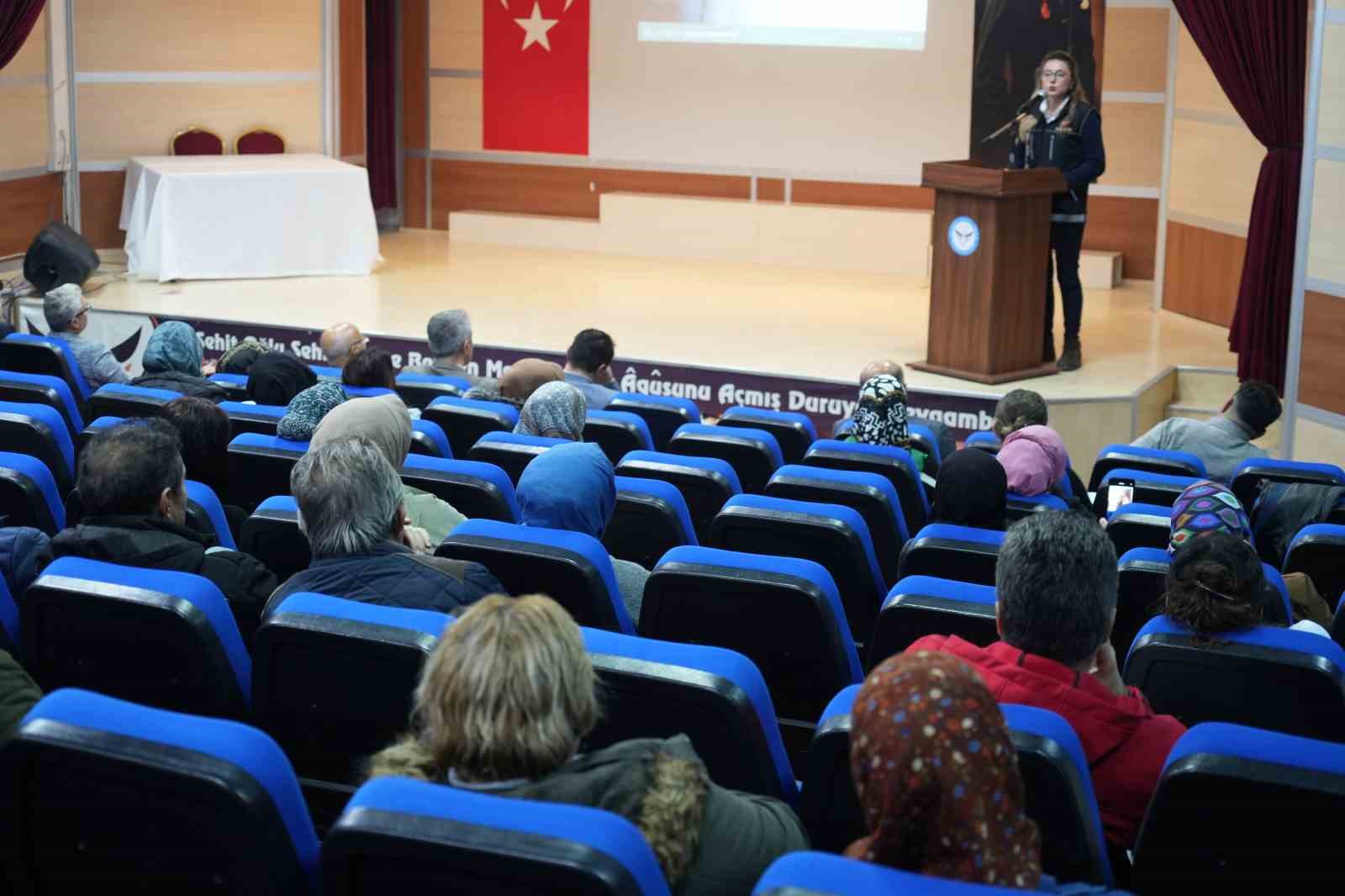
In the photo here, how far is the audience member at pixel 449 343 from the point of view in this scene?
582cm

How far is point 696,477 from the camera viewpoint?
12.8ft

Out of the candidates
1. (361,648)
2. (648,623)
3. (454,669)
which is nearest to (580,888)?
(454,669)

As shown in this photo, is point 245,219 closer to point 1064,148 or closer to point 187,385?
point 187,385

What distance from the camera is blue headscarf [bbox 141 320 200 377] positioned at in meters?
5.44

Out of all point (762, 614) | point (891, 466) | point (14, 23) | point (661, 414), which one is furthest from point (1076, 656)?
point (14, 23)

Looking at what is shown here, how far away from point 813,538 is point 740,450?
4.27 feet

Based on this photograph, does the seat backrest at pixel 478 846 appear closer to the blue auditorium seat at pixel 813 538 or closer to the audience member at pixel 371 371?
the blue auditorium seat at pixel 813 538

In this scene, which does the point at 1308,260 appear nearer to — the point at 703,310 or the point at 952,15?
the point at 703,310

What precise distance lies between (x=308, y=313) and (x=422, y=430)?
14.8ft

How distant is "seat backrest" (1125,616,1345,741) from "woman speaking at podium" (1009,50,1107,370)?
4965mm

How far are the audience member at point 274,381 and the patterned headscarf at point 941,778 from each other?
378cm

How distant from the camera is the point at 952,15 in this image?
33.5ft

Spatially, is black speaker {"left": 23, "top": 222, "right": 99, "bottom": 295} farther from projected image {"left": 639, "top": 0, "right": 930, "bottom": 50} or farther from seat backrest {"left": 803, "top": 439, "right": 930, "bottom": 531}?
seat backrest {"left": 803, "top": 439, "right": 930, "bottom": 531}

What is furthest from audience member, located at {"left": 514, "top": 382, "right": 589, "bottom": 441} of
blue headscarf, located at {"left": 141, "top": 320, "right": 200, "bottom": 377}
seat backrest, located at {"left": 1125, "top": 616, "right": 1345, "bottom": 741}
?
seat backrest, located at {"left": 1125, "top": 616, "right": 1345, "bottom": 741}
